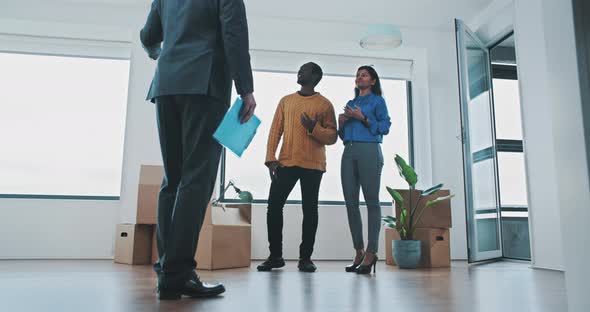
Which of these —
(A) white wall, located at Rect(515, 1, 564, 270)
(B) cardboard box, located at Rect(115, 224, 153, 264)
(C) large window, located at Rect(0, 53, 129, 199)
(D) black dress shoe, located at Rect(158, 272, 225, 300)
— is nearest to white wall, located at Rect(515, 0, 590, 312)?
(D) black dress shoe, located at Rect(158, 272, 225, 300)

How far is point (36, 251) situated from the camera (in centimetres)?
371

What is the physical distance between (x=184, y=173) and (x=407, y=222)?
235 centimetres

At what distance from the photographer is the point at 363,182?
264cm

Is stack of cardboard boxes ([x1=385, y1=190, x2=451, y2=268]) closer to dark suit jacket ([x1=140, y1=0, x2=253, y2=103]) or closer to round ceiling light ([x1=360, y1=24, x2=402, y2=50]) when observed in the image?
round ceiling light ([x1=360, y1=24, x2=402, y2=50])

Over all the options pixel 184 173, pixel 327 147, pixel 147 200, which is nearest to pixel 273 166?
pixel 147 200

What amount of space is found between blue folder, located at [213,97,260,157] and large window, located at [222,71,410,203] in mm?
2598

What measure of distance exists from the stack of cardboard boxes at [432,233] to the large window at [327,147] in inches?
34.0

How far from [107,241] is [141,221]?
2.62 ft

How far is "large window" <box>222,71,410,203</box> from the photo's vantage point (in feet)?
14.1

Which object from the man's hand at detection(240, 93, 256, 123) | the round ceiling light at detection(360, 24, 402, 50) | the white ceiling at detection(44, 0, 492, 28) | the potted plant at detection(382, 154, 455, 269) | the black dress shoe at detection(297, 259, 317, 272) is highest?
the white ceiling at detection(44, 0, 492, 28)

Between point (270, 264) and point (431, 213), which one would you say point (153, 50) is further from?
point (431, 213)

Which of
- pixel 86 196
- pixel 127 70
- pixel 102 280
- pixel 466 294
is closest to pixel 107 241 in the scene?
pixel 86 196

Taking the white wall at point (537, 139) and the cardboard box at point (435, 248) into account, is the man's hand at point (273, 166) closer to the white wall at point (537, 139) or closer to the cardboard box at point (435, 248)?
the cardboard box at point (435, 248)

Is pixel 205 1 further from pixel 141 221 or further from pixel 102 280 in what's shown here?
pixel 141 221
